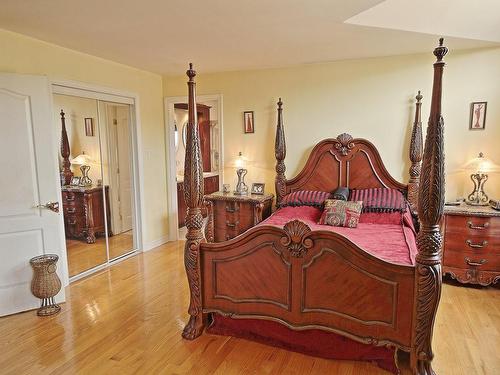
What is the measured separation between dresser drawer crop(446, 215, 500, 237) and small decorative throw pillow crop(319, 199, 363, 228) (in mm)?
892

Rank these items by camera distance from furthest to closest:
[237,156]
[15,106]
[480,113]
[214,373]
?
1. [237,156]
2. [480,113]
3. [15,106]
4. [214,373]

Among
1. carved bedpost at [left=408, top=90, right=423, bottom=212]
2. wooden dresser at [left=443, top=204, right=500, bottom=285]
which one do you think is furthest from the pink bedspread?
wooden dresser at [left=443, top=204, right=500, bottom=285]

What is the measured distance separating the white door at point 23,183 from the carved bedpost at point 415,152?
3.57 m

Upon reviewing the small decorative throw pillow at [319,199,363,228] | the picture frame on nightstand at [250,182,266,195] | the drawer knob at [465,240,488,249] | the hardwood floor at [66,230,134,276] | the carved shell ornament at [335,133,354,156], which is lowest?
the hardwood floor at [66,230,134,276]

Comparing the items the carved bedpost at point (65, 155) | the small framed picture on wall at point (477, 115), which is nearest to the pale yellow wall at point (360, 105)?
the small framed picture on wall at point (477, 115)

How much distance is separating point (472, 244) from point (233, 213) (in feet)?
8.38

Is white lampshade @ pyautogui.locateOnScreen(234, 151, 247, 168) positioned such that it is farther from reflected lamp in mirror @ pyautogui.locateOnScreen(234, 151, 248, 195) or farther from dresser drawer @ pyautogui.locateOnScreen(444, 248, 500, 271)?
dresser drawer @ pyautogui.locateOnScreen(444, 248, 500, 271)

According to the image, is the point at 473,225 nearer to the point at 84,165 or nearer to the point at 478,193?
the point at 478,193

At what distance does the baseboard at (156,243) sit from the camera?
4.60 meters

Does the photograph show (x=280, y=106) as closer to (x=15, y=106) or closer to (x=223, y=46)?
(x=223, y=46)

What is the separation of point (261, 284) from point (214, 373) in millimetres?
625

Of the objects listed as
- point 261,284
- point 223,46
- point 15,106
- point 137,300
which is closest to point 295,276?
point 261,284

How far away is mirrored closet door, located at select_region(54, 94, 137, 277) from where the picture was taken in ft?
11.4

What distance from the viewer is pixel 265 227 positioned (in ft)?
7.43
